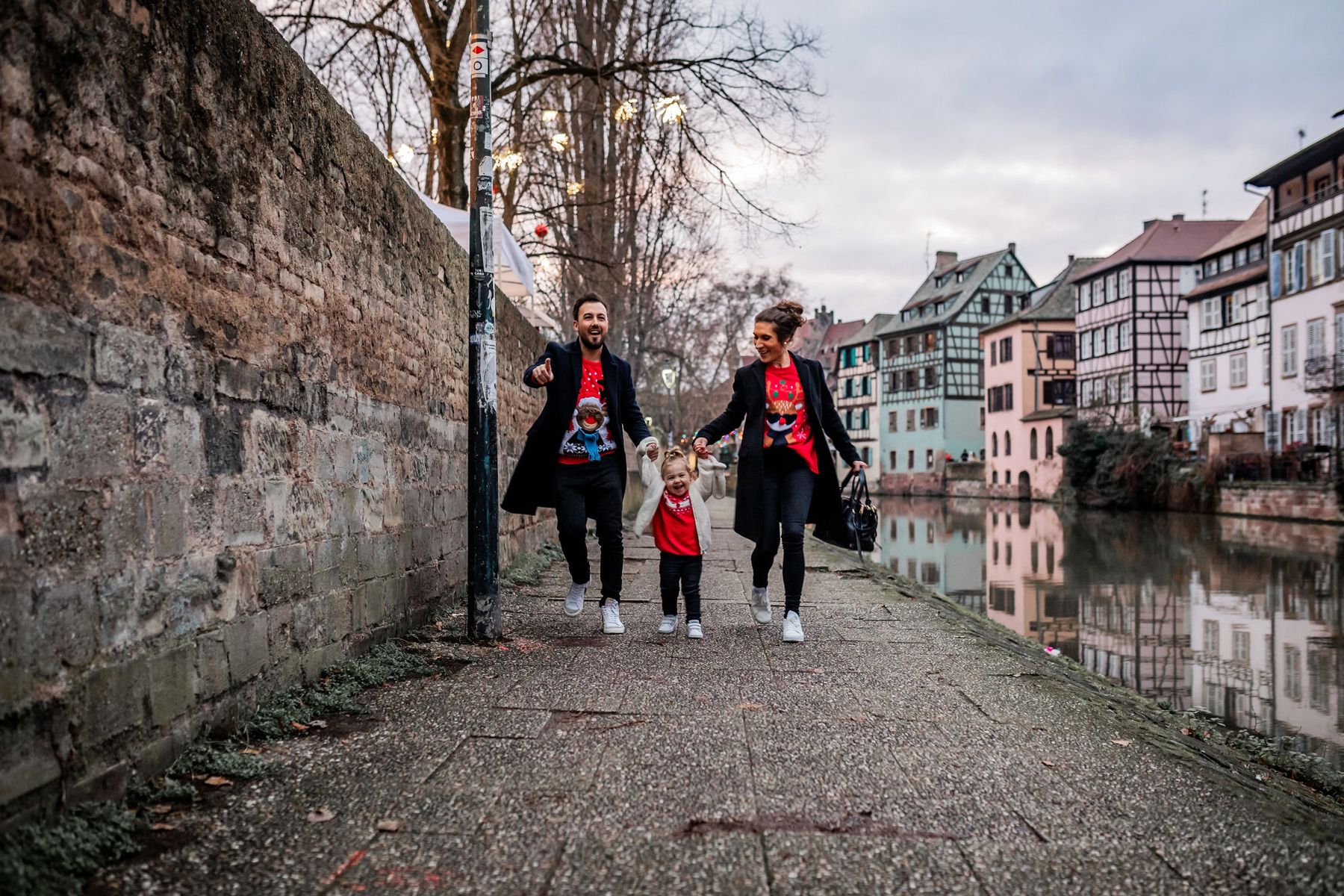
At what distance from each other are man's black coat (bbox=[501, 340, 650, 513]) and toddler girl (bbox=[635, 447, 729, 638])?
0.19 m

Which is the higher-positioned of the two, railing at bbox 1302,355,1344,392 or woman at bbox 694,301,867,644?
railing at bbox 1302,355,1344,392

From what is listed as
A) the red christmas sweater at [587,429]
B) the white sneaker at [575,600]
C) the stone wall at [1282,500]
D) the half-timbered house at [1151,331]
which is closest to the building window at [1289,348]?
the stone wall at [1282,500]

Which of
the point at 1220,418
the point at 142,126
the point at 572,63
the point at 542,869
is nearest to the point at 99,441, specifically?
the point at 142,126

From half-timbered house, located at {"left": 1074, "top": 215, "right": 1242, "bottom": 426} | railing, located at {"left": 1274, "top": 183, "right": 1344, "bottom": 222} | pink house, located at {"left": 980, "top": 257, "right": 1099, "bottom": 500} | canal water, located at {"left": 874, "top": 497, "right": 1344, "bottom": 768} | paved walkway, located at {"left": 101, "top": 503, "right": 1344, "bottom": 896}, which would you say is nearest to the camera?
paved walkway, located at {"left": 101, "top": 503, "right": 1344, "bottom": 896}

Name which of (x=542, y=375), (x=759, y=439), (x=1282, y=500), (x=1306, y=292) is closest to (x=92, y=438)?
(x=542, y=375)

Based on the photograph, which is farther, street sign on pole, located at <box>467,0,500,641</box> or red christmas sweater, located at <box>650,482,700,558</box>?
red christmas sweater, located at <box>650,482,700,558</box>

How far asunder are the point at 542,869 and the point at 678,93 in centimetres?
1056

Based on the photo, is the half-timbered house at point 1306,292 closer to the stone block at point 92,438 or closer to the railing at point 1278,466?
the railing at point 1278,466

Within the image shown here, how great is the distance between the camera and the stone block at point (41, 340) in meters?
2.50

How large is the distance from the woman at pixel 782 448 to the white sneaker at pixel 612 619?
802 mm

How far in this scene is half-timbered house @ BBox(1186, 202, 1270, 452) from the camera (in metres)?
35.6

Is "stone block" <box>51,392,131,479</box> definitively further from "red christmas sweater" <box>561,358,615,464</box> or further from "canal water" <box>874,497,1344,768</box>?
"canal water" <box>874,497,1344,768</box>

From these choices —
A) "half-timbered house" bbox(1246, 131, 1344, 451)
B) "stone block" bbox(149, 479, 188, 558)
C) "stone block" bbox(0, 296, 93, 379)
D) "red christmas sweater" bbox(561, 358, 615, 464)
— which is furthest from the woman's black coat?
"half-timbered house" bbox(1246, 131, 1344, 451)

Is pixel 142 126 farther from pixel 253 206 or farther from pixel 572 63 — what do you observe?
pixel 572 63
